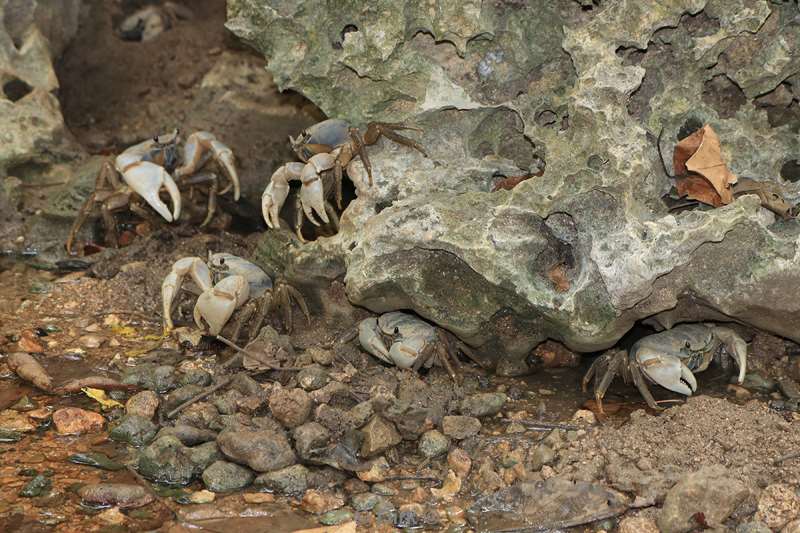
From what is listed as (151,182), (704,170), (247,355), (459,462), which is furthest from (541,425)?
(151,182)

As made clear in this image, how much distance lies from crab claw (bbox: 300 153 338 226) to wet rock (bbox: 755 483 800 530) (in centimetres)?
295

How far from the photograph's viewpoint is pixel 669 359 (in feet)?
17.9

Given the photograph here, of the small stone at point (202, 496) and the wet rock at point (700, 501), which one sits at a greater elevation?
the wet rock at point (700, 501)

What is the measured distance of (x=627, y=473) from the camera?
471cm

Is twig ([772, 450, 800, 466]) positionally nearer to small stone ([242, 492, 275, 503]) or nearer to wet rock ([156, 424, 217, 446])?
small stone ([242, 492, 275, 503])

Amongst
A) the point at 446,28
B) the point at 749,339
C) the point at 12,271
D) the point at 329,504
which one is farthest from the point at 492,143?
the point at 12,271

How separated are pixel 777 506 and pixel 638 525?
1.91ft

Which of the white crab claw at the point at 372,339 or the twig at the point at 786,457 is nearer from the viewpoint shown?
the twig at the point at 786,457

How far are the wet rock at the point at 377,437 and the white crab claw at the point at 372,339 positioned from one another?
78 cm

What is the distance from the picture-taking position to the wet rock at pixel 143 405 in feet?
17.5

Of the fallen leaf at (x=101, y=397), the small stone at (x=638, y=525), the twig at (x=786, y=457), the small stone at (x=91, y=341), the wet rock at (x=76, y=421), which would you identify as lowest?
the small stone at (x=91, y=341)

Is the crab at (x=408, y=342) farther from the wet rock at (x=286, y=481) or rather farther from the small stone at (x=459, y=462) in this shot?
the wet rock at (x=286, y=481)

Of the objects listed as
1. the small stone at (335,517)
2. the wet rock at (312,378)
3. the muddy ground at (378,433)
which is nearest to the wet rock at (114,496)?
the muddy ground at (378,433)

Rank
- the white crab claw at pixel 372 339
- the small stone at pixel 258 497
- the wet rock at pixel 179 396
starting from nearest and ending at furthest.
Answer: the small stone at pixel 258 497 < the wet rock at pixel 179 396 < the white crab claw at pixel 372 339
